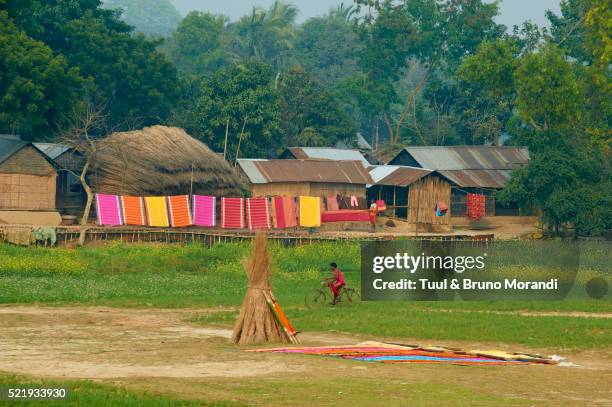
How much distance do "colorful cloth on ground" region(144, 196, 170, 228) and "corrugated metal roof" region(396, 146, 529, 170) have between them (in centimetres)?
2267

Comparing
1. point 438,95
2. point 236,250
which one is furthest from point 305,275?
point 438,95

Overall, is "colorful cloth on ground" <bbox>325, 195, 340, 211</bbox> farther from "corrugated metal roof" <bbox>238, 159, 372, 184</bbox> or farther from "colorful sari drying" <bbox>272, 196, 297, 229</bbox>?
"colorful sari drying" <bbox>272, 196, 297, 229</bbox>

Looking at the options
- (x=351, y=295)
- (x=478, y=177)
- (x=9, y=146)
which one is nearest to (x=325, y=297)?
(x=351, y=295)

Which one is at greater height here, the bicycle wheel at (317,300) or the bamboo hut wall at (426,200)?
the bamboo hut wall at (426,200)

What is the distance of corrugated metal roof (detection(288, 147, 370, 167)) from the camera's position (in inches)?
2862

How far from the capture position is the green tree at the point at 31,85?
169ft

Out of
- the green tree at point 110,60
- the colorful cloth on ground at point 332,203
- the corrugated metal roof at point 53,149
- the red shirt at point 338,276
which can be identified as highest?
the green tree at point 110,60

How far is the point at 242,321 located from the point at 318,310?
267 inches

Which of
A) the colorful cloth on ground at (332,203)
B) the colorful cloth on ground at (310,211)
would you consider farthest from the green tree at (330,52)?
the colorful cloth on ground at (310,211)

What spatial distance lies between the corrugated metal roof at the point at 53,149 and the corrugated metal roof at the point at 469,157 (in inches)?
947

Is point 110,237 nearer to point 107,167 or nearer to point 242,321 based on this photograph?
point 107,167

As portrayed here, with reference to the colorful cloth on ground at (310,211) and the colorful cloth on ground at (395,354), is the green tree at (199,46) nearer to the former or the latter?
the colorful cloth on ground at (310,211)

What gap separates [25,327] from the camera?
2502 cm

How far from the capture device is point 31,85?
168 ft
